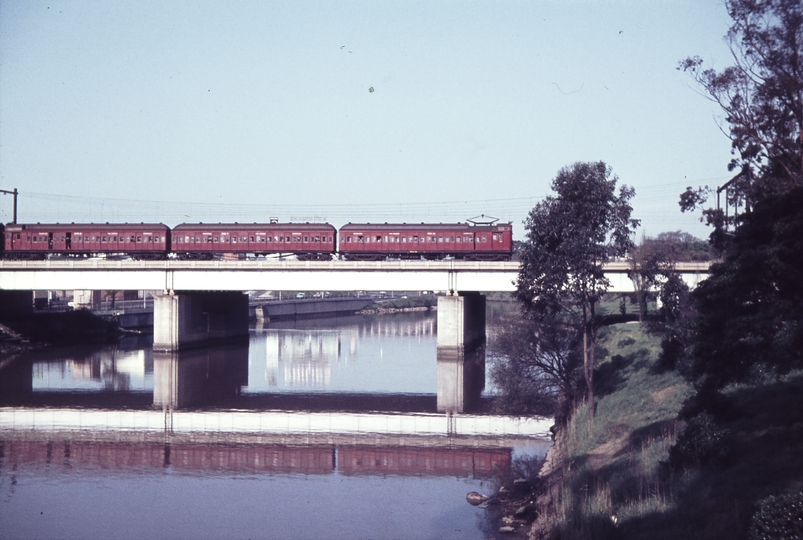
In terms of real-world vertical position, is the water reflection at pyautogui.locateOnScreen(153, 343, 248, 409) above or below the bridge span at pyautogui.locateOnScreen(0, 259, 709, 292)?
below

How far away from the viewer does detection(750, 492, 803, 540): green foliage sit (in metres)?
10.2

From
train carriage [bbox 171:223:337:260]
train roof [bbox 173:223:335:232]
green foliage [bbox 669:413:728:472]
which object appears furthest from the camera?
train roof [bbox 173:223:335:232]

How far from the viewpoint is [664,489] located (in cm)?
1503

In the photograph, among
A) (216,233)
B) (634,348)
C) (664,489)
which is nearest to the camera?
(664,489)

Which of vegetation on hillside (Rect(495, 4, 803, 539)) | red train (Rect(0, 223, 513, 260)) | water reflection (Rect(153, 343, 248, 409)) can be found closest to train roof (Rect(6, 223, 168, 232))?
red train (Rect(0, 223, 513, 260))

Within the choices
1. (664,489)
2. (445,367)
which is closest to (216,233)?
(445,367)

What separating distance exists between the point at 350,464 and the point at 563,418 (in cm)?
1073

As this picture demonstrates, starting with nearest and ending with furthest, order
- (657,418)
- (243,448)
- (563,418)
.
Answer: (657,418)
(243,448)
(563,418)

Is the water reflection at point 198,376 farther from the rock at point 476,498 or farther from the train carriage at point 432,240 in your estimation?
the rock at point 476,498

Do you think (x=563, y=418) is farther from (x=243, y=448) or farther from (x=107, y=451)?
(x=107, y=451)

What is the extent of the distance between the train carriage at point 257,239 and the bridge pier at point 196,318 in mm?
4295

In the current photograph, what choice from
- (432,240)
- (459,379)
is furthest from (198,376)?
(432,240)

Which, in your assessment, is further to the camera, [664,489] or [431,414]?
[431,414]

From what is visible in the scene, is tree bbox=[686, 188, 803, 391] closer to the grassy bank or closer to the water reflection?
the grassy bank
